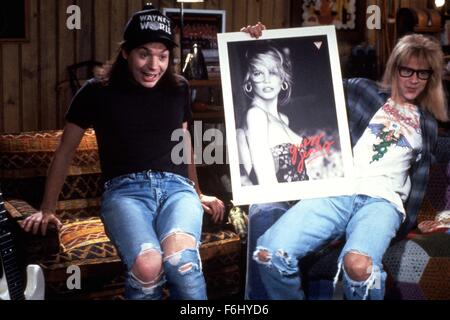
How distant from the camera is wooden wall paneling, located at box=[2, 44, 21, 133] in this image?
2967 mm

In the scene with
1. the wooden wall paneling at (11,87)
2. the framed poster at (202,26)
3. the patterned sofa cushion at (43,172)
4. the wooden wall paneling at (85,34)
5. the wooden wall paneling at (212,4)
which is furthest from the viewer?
the wooden wall paneling at (212,4)

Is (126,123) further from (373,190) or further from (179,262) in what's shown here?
(373,190)

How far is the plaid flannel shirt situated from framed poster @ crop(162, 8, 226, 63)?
1.59 metres

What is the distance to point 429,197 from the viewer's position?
7.26ft

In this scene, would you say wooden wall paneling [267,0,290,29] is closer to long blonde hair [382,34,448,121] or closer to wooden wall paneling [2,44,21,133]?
wooden wall paneling [2,44,21,133]

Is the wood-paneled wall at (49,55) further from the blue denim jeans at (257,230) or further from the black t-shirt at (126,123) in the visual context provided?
the blue denim jeans at (257,230)

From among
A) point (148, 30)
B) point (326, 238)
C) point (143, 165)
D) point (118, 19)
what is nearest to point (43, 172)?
point (143, 165)

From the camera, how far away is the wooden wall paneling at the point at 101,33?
3252mm

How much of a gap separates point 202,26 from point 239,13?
10.9 inches

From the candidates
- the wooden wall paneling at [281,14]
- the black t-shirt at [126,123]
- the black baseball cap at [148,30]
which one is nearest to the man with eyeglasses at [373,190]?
the black baseball cap at [148,30]

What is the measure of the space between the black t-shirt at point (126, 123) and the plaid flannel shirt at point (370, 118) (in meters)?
0.56

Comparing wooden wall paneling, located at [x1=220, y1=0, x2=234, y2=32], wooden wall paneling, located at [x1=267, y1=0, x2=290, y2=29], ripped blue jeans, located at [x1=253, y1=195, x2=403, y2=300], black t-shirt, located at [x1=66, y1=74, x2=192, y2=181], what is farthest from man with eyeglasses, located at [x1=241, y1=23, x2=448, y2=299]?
wooden wall paneling, located at [x1=267, y1=0, x2=290, y2=29]

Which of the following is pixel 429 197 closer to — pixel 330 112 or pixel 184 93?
pixel 330 112
